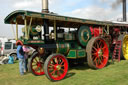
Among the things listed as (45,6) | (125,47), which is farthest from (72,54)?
(125,47)

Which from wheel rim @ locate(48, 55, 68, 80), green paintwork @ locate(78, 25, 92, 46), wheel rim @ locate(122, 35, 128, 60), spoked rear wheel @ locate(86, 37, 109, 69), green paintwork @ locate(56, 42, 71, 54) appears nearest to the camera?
wheel rim @ locate(48, 55, 68, 80)

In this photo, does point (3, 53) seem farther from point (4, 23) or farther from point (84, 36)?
point (84, 36)

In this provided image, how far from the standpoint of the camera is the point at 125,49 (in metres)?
8.41

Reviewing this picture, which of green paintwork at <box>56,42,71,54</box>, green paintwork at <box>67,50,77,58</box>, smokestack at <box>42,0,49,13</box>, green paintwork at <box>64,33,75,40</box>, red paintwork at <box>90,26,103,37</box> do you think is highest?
smokestack at <box>42,0,49,13</box>

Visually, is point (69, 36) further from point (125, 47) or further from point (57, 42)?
point (125, 47)

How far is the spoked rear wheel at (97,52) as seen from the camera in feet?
19.1

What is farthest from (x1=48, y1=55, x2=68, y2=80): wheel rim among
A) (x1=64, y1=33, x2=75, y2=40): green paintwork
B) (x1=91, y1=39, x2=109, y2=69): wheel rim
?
(x1=91, y1=39, x2=109, y2=69): wheel rim

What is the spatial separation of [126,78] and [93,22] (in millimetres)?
2716

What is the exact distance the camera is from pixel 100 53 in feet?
20.6

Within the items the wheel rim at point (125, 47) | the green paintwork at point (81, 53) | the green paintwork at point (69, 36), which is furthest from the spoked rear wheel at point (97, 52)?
the wheel rim at point (125, 47)

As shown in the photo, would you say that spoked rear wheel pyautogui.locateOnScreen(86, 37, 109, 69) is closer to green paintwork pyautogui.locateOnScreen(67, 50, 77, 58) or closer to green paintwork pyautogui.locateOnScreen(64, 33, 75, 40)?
green paintwork pyautogui.locateOnScreen(67, 50, 77, 58)

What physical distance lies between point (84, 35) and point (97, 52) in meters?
0.89

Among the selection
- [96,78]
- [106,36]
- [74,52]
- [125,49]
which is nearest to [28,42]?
[74,52]

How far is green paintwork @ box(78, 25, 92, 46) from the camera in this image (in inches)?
239
